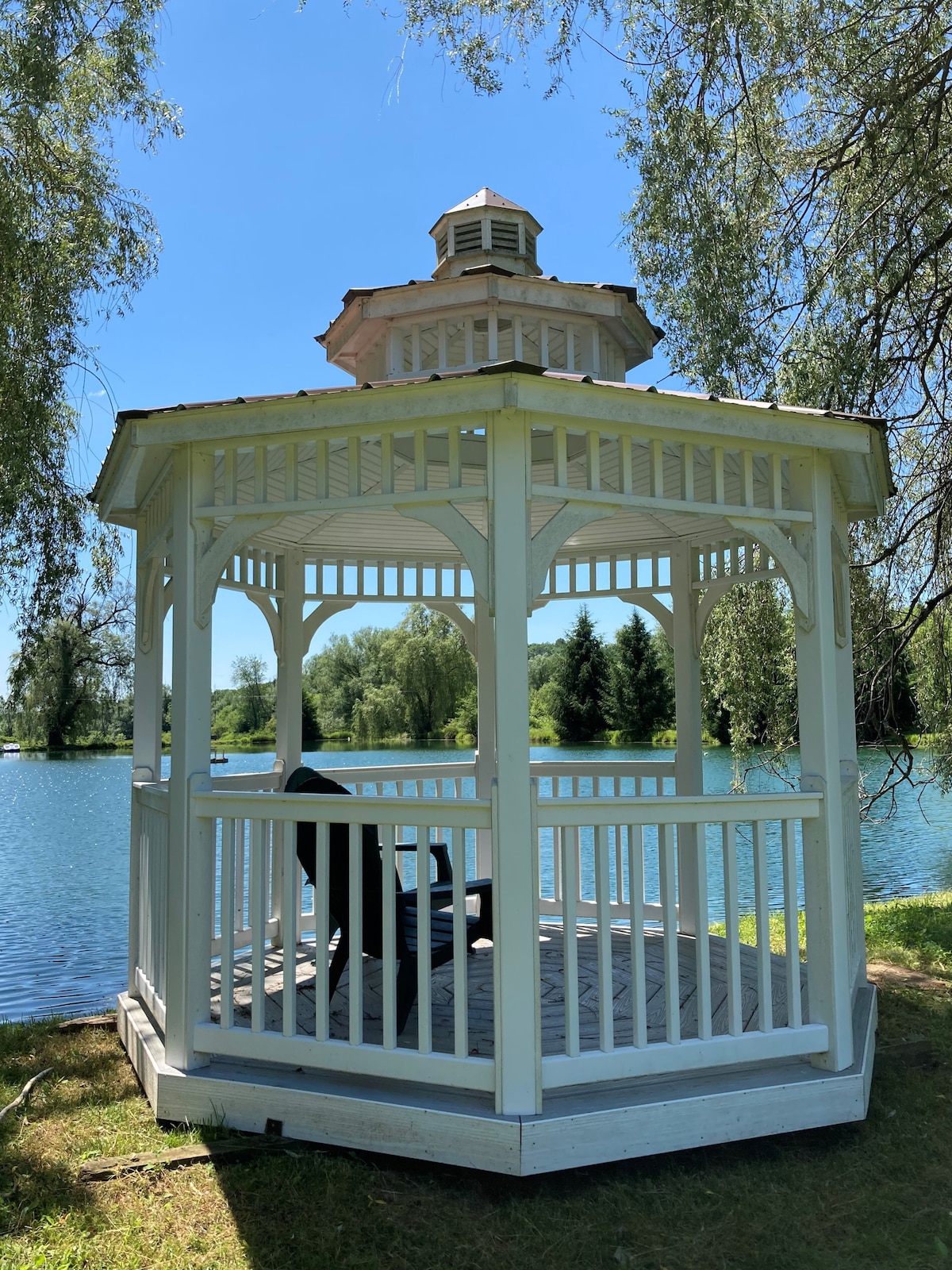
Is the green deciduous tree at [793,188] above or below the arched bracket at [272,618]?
above

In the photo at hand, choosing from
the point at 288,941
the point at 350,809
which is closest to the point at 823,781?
the point at 350,809

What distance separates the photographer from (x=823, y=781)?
3.87 metres

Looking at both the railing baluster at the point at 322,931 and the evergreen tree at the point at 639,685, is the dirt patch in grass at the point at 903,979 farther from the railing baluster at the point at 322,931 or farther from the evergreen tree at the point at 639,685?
the evergreen tree at the point at 639,685

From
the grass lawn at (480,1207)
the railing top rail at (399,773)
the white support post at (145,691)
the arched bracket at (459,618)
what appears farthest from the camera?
the arched bracket at (459,618)

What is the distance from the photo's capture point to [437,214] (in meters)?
6.16

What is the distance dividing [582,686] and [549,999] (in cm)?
3880

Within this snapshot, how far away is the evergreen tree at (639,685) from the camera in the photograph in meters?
41.3

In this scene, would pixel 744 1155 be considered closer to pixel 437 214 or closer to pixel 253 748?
pixel 437 214

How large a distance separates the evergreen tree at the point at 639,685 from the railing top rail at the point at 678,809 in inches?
1481

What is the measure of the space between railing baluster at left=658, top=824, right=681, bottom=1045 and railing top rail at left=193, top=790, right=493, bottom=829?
669mm

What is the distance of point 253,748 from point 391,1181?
4659cm

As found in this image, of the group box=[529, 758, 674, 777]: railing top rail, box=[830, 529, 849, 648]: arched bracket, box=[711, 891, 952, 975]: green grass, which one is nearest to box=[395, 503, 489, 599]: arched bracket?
box=[830, 529, 849, 648]: arched bracket

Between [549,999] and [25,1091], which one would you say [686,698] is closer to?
[549,999]

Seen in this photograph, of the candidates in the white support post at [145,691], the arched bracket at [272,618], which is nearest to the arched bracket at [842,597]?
the arched bracket at [272,618]
